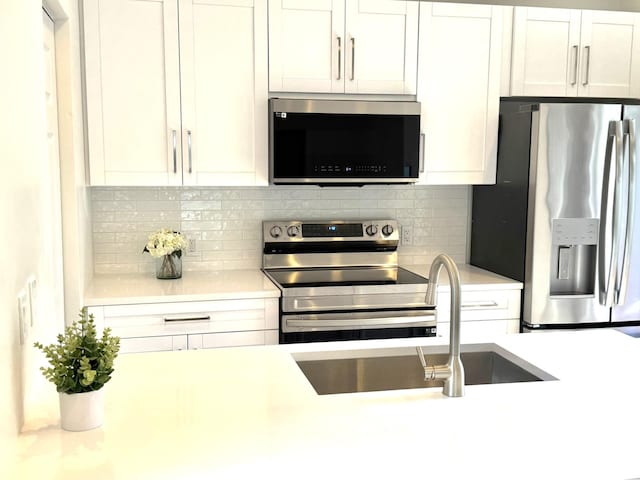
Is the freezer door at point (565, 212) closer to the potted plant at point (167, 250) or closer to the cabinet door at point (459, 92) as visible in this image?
the cabinet door at point (459, 92)

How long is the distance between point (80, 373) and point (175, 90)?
2127mm

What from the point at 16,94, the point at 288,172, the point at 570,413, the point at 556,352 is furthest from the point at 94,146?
the point at 570,413

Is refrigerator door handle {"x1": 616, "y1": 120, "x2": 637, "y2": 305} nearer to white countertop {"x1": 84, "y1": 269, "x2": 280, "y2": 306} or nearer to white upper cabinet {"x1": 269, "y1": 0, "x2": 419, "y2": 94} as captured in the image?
white upper cabinet {"x1": 269, "y1": 0, "x2": 419, "y2": 94}

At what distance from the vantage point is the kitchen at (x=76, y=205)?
4.84 ft

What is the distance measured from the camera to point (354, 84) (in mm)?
3539

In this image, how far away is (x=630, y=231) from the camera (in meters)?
3.50

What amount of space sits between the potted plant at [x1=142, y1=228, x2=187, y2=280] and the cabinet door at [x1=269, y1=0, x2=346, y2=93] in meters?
0.92

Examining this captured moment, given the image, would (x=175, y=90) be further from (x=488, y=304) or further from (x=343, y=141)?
(x=488, y=304)

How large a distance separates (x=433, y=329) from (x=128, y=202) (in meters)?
1.78

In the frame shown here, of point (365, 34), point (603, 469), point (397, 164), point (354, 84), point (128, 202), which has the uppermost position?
point (365, 34)

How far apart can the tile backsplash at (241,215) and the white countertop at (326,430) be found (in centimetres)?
176

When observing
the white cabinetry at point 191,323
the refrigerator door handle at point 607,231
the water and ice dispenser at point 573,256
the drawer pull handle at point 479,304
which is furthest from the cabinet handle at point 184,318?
the refrigerator door handle at point 607,231

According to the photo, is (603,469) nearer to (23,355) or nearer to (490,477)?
(490,477)

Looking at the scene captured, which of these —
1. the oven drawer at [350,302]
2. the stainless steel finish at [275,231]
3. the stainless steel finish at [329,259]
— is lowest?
the oven drawer at [350,302]
